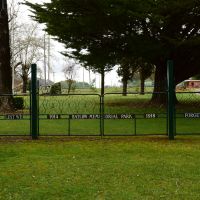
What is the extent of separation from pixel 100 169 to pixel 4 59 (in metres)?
17.5

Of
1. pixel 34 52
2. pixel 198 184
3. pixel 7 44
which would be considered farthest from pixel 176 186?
pixel 34 52

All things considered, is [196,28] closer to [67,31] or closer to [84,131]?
[67,31]

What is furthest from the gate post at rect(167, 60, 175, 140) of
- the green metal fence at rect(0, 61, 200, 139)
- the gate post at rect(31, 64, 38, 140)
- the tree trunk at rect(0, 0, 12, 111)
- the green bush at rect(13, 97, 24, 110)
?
the green bush at rect(13, 97, 24, 110)

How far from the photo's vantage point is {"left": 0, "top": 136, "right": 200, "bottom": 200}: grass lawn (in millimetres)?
7336

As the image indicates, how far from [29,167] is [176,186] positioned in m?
3.07

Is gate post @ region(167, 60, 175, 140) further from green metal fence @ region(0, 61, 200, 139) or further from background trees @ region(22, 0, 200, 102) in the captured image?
background trees @ region(22, 0, 200, 102)

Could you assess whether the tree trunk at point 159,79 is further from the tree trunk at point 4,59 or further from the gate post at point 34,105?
the gate post at point 34,105

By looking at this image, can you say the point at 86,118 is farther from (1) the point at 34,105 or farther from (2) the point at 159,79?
(2) the point at 159,79

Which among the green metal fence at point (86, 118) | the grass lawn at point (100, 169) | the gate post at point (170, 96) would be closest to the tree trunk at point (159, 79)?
the green metal fence at point (86, 118)

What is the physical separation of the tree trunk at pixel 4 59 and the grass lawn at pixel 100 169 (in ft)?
38.2

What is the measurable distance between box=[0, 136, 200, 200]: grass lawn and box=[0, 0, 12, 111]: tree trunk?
11.7 m

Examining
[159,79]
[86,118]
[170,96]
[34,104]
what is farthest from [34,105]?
[159,79]

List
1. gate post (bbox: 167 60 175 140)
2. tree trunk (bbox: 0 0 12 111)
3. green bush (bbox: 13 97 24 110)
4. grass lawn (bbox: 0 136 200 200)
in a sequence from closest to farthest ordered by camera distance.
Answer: grass lawn (bbox: 0 136 200 200) < gate post (bbox: 167 60 175 140) < tree trunk (bbox: 0 0 12 111) < green bush (bbox: 13 97 24 110)

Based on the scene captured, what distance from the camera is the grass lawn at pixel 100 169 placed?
7.34 metres
